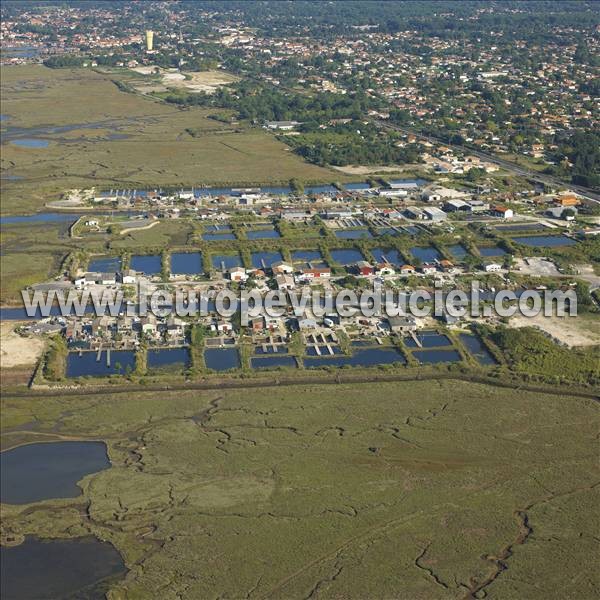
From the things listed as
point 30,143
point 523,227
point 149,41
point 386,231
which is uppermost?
point 523,227

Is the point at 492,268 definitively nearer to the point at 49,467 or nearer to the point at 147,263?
the point at 147,263

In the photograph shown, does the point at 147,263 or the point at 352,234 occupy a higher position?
the point at 352,234

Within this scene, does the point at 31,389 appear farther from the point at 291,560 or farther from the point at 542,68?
the point at 542,68

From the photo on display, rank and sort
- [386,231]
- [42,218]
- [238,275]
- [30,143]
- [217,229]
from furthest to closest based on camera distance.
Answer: [30,143] → [42,218] → [217,229] → [386,231] → [238,275]

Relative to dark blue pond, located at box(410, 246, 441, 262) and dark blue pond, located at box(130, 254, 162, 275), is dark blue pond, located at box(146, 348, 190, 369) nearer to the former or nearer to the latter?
dark blue pond, located at box(130, 254, 162, 275)

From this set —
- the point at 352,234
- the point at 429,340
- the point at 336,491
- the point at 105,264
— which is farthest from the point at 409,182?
the point at 336,491

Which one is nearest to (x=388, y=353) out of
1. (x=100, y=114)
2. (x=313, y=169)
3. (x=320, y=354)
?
(x=320, y=354)

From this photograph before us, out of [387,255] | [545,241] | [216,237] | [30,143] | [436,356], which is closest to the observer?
[436,356]
